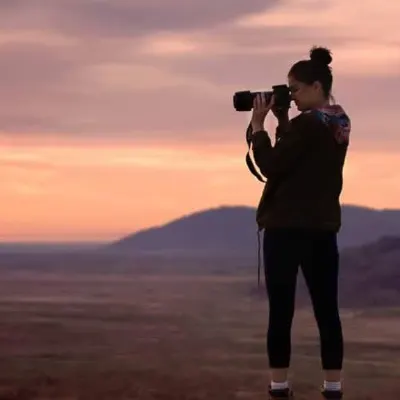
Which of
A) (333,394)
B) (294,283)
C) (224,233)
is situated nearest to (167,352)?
(333,394)

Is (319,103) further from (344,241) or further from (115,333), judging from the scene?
(344,241)

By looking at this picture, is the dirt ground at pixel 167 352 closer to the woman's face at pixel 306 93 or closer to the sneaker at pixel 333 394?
the sneaker at pixel 333 394

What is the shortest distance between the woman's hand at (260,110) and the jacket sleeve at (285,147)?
71mm

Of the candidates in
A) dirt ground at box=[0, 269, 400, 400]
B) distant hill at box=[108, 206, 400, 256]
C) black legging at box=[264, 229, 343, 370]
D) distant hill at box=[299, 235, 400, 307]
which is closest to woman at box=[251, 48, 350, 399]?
black legging at box=[264, 229, 343, 370]

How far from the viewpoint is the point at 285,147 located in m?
4.95

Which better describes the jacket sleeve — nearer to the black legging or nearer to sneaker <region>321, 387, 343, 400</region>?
the black legging

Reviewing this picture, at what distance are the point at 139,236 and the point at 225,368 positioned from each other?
105m

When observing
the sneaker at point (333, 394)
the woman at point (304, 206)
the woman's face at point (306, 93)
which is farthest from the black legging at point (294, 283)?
the woman's face at point (306, 93)

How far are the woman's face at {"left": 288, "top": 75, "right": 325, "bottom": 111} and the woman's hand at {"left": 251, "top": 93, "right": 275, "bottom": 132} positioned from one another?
11 cm

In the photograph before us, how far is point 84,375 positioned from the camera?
768cm

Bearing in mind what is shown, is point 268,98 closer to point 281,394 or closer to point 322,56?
point 322,56

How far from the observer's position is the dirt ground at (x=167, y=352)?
23.4 feet

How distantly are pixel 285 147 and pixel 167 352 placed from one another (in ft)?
17.4

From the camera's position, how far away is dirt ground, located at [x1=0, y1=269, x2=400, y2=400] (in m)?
7.14
